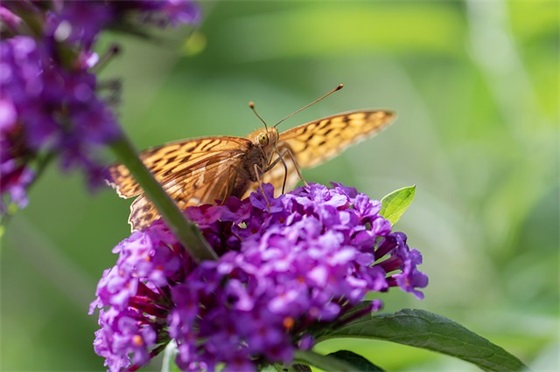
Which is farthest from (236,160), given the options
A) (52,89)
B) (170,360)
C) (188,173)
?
(52,89)

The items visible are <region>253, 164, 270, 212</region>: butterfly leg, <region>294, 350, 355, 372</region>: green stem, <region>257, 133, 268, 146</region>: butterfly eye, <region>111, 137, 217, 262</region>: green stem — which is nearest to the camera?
<region>111, 137, 217, 262</region>: green stem

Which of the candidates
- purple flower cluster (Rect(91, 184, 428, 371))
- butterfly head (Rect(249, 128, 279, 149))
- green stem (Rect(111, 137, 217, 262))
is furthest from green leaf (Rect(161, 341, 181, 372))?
butterfly head (Rect(249, 128, 279, 149))

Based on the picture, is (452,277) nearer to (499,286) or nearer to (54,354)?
(499,286)

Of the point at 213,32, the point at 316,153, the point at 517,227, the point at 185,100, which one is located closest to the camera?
the point at 316,153

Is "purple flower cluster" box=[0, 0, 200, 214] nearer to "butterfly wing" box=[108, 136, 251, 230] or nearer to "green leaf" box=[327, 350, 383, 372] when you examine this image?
"butterfly wing" box=[108, 136, 251, 230]

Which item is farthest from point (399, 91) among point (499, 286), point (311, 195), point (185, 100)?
point (311, 195)

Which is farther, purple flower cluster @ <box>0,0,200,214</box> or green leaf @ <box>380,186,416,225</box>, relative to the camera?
green leaf @ <box>380,186,416,225</box>
